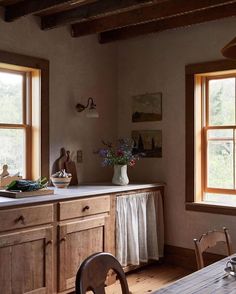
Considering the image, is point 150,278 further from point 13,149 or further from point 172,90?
point 172,90

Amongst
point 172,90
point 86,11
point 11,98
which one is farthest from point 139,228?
point 86,11

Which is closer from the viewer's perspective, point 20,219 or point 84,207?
point 20,219

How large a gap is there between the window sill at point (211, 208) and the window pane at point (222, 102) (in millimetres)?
858

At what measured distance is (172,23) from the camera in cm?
427

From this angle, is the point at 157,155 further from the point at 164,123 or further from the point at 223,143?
the point at 223,143

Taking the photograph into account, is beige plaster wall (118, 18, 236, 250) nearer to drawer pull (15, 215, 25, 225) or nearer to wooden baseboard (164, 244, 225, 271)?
wooden baseboard (164, 244, 225, 271)

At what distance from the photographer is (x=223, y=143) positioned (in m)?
4.46

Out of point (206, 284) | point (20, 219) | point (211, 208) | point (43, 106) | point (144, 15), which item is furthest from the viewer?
point (211, 208)

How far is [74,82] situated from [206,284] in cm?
311

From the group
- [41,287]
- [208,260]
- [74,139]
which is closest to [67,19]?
[74,139]

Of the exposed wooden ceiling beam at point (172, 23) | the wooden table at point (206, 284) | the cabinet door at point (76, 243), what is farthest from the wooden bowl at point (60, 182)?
the wooden table at point (206, 284)

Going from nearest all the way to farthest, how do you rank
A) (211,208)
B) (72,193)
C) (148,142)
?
(72,193) < (211,208) < (148,142)

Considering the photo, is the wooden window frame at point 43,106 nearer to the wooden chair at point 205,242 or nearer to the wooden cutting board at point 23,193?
the wooden cutting board at point 23,193

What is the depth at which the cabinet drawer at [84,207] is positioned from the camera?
3.61m
